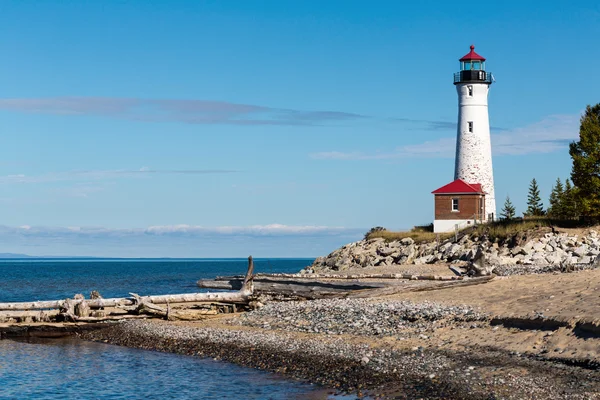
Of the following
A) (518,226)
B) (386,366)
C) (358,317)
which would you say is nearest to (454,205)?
(518,226)

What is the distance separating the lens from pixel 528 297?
67.5 feet

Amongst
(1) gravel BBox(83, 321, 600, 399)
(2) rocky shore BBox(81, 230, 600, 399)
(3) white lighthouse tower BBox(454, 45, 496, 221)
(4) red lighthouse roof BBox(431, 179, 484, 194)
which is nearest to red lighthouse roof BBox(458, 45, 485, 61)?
(3) white lighthouse tower BBox(454, 45, 496, 221)

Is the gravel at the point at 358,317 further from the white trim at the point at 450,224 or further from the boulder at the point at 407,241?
the white trim at the point at 450,224

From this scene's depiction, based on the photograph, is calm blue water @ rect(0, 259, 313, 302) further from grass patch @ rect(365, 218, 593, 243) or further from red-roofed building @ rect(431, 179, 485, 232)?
red-roofed building @ rect(431, 179, 485, 232)

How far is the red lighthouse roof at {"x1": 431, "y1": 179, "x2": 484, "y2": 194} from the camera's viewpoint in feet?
186

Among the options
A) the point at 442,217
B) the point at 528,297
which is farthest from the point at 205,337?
the point at 442,217

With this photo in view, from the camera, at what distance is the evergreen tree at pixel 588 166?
46.4 metres

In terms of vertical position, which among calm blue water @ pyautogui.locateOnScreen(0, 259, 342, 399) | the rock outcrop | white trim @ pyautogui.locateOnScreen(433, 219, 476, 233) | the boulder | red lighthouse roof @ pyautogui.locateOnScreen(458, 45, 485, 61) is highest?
red lighthouse roof @ pyautogui.locateOnScreen(458, 45, 485, 61)

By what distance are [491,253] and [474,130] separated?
17923 millimetres

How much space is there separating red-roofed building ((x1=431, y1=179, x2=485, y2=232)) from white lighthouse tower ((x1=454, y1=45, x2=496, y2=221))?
90 centimetres

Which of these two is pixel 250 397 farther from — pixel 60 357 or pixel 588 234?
pixel 588 234

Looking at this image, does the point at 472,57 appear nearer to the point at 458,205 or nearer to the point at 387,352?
the point at 458,205

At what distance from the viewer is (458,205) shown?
56969 mm

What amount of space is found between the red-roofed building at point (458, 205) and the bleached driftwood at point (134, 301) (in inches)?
1251
